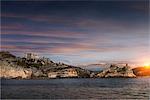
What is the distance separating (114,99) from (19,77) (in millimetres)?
159177

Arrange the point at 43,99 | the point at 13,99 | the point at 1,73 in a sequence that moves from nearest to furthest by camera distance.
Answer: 1. the point at 13,99
2. the point at 43,99
3. the point at 1,73

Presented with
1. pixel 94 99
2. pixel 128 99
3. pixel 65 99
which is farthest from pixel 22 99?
pixel 128 99

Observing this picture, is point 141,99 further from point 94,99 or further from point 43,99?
point 43,99

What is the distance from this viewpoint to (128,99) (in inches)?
1777

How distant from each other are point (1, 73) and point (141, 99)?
500 feet

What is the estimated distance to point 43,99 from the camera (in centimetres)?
4466

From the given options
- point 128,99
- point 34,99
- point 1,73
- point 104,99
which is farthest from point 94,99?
point 1,73

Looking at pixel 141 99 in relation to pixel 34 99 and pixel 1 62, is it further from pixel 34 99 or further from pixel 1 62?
pixel 1 62

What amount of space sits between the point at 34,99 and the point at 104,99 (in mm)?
8930

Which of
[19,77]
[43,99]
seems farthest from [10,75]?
[43,99]

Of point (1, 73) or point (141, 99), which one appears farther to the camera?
point (1, 73)

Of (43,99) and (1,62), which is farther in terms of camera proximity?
(1,62)

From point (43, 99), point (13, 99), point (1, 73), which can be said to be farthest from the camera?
point (1, 73)

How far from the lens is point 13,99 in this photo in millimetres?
41938
